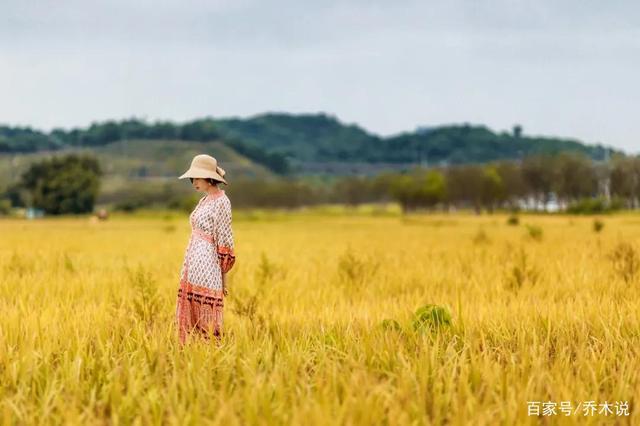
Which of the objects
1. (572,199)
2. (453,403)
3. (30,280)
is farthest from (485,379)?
(572,199)

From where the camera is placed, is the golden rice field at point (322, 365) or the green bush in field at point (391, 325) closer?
the golden rice field at point (322, 365)

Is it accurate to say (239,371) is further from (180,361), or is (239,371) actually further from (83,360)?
(83,360)

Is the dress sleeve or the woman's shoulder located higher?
the woman's shoulder

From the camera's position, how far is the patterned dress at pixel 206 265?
5.96m

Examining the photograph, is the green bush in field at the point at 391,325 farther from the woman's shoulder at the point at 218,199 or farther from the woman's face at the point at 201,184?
the woman's face at the point at 201,184

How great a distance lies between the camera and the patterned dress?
5.96 m

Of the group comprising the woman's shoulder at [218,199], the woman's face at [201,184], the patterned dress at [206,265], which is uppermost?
the woman's face at [201,184]

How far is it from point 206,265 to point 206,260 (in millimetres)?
40

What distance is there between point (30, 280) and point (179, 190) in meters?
157

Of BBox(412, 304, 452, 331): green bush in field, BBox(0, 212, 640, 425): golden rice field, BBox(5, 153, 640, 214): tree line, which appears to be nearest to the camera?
BBox(0, 212, 640, 425): golden rice field

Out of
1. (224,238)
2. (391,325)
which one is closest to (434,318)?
(391,325)

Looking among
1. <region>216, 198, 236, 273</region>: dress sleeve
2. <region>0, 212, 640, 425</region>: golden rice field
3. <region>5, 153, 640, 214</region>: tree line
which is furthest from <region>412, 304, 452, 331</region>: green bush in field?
<region>5, 153, 640, 214</region>: tree line

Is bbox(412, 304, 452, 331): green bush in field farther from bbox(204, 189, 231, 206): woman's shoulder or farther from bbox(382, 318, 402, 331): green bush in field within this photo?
bbox(204, 189, 231, 206): woman's shoulder

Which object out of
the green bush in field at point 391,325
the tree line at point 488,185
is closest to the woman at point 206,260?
the green bush in field at point 391,325
